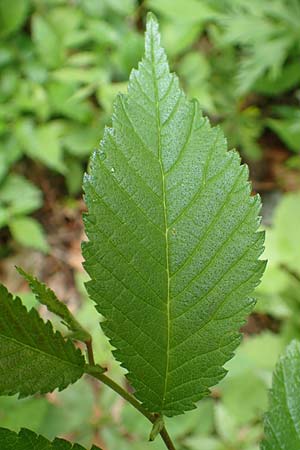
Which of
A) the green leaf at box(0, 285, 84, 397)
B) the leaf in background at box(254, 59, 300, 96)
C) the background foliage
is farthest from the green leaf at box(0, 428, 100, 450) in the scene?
the leaf in background at box(254, 59, 300, 96)

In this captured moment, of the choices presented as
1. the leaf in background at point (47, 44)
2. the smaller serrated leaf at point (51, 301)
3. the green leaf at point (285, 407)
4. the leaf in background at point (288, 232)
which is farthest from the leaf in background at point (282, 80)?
the smaller serrated leaf at point (51, 301)

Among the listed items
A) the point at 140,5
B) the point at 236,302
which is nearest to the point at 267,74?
the point at 140,5

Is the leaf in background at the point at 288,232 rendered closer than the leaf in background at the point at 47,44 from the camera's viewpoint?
Yes

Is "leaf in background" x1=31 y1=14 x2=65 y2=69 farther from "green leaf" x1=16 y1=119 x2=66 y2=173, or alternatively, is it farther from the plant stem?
the plant stem

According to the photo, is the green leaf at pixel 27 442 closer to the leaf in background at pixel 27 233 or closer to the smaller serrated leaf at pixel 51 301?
the smaller serrated leaf at pixel 51 301

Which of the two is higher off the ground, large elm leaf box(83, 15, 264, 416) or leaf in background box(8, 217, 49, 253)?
leaf in background box(8, 217, 49, 253)

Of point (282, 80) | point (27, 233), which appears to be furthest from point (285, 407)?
point (282, 80)

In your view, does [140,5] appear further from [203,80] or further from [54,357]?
[54,357]
